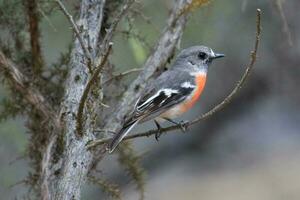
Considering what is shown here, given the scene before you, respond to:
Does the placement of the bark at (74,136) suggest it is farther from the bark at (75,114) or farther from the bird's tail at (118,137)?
the bird's tail at (118,137)

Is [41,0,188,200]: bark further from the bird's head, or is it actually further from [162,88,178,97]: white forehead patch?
the bird's head

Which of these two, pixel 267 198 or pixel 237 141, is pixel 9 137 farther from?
pixel 237 141

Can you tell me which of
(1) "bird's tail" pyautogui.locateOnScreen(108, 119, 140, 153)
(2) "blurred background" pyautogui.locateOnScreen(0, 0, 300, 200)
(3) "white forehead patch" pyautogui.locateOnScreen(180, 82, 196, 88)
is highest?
(2) "blurred background" pyautogui.locateOnScreen(0, 0, 300, 200)

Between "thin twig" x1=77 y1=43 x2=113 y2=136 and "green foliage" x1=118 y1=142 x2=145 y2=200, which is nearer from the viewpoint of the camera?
"thin twig" x1=77 y1=43 x2=113 y2=136

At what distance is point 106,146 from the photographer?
3.65m

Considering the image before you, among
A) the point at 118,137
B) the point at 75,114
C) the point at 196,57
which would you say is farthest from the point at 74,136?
the point at 196,57

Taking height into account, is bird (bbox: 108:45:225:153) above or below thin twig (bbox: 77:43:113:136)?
above

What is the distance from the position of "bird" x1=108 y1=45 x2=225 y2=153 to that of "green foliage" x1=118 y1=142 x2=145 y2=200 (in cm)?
20

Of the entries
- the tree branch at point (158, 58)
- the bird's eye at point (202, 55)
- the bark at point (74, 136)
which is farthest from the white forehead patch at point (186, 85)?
the bark at point (74, 136)

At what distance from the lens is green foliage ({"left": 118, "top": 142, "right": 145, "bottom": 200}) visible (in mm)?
4027

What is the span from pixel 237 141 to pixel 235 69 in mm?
1971

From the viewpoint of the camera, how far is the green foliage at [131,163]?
13.2ft

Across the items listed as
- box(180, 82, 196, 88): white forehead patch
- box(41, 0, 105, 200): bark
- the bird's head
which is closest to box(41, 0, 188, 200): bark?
box(41, 0, 105, 200): bark

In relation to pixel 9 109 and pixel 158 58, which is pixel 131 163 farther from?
pixel 9 109
